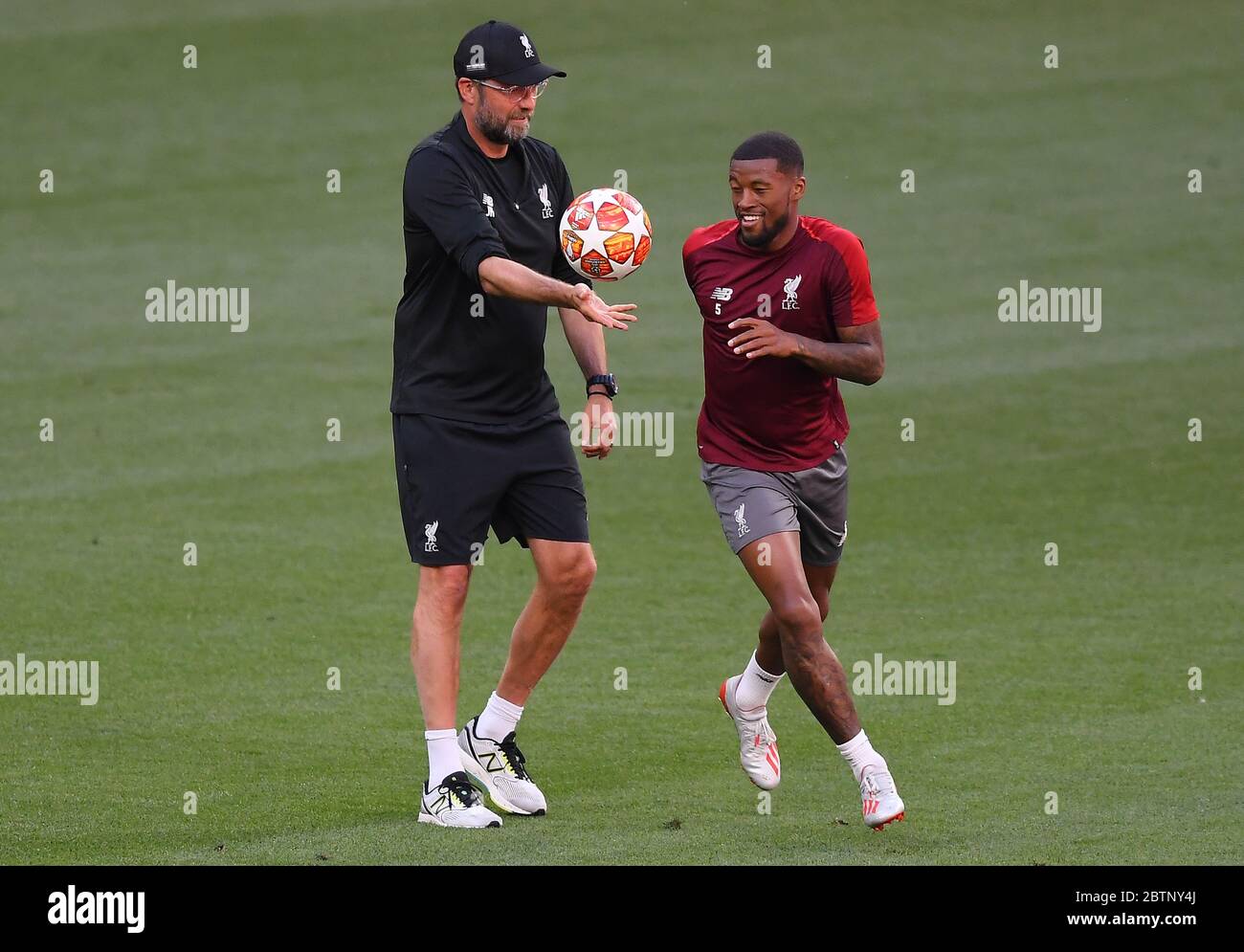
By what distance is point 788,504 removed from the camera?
7613 millimetres

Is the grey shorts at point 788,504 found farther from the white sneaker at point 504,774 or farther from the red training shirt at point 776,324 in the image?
the white sneaker at point 504,774

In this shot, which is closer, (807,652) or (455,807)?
(455,807)

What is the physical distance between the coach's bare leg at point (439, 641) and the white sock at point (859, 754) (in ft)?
5.16

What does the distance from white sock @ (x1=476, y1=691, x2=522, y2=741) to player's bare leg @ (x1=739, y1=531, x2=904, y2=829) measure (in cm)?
118

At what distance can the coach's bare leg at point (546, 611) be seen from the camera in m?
7.59

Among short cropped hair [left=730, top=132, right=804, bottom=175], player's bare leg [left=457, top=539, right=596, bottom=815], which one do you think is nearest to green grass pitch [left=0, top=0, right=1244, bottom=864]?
player's bare leg [left=457, top=539, right=596, bottom=815]

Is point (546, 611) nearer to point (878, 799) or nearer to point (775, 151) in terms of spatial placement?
point (878, 799)

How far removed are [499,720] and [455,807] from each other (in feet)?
2.09

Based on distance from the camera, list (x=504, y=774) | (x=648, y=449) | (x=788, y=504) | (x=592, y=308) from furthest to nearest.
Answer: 1. (x=648, y=449)
2. (x=788, y=504)
3. (x=504, y=774)
4. (x=592, y=308)

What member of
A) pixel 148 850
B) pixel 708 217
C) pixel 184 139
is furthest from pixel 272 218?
pixel 148 850

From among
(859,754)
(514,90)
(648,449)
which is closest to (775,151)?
(514,90)

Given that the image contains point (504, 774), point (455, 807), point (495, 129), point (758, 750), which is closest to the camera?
point (455, 807)
